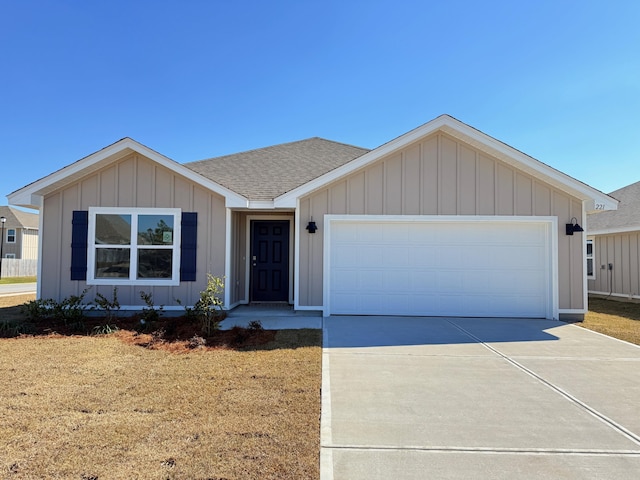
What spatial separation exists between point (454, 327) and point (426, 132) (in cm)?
416

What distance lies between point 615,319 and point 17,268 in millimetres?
32404

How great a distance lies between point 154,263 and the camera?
8.50 m

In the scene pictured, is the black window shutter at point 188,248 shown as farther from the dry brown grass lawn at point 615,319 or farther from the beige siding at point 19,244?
the beige siding at point 19,244

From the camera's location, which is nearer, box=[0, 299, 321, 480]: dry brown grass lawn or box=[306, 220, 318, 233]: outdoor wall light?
box=[0, 299, 321, 480]: dry brown grass lawn

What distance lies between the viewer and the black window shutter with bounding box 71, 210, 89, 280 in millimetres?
8422

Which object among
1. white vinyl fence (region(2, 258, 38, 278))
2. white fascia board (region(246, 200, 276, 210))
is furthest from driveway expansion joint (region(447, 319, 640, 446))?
white vinyl fence (region(2, 258, 38, 278))

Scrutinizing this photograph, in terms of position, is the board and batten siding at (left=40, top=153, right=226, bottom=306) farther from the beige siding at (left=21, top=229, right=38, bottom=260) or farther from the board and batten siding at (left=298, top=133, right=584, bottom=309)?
the beige siding at (left=21, top=229, right=38, bottom=260)

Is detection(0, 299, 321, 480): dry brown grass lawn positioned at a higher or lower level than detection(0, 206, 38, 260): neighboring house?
lower

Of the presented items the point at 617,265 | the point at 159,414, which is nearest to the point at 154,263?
the point at 159,414

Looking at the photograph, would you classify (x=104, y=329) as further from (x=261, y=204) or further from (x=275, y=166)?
(x=275, y=166)

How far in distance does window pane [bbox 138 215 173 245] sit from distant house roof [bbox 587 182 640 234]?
1371 cm

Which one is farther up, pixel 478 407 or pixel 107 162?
pixel 107 162

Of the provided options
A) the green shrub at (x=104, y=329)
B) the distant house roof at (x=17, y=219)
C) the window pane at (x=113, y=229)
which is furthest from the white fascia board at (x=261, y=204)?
the distant house roof at (x=17, y=219)

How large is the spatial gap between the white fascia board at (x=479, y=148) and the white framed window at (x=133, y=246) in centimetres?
258
